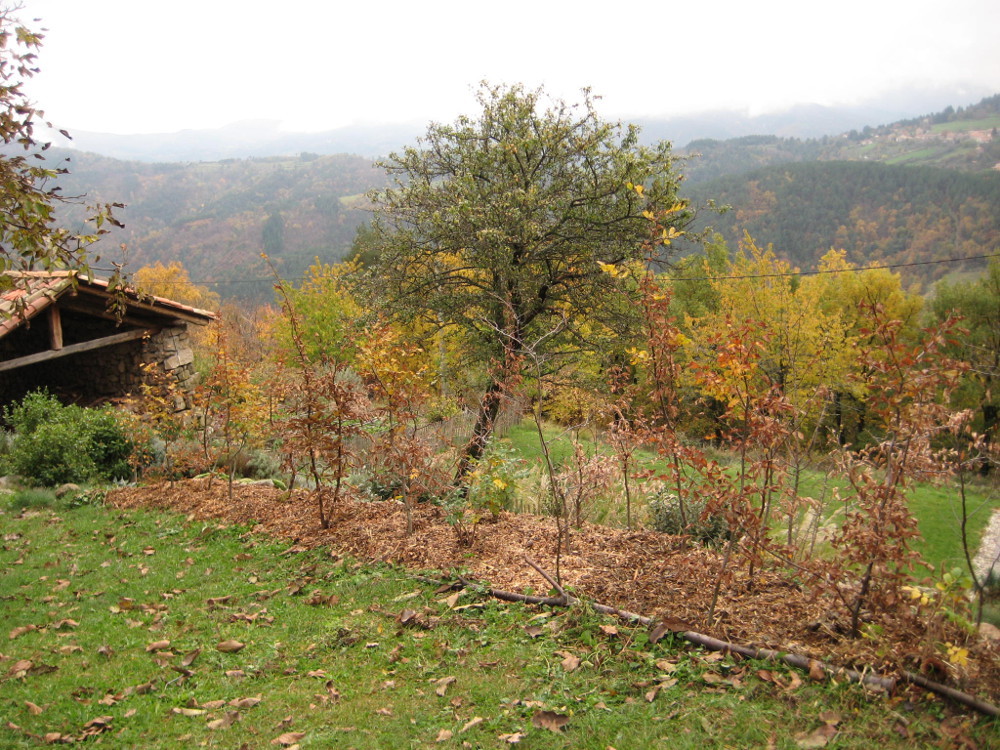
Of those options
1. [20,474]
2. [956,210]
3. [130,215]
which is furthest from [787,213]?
[130,215]

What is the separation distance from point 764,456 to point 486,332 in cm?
608

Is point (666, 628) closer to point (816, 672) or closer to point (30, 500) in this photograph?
point (816, 672)

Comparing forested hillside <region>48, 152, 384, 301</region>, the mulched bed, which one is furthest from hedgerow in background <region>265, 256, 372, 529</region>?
forested hillside <region>48, 152, 384, 301</region>

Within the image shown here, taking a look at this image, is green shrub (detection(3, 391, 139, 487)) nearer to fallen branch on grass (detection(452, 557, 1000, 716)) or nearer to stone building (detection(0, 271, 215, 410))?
stone building (detection(0, 271, 215, 410))

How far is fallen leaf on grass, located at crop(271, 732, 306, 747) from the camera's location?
118 inches

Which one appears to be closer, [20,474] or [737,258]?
[20,474]

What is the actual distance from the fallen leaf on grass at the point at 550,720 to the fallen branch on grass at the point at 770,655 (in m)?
0.82

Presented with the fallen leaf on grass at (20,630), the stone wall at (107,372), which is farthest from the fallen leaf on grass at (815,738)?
the stone wall at (107,372)

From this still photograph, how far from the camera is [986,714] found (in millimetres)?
2684

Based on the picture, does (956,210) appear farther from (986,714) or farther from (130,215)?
(130,215)

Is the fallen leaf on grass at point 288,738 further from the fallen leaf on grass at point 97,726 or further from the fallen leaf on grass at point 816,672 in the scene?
the fallen leaf on grass at point 816,672

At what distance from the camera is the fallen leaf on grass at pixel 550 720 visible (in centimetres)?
293

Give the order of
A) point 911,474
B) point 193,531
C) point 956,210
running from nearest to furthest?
point 911,474
point 193,531
point 956,210

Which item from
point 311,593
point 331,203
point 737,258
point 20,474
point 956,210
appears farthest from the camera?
point 331,203
